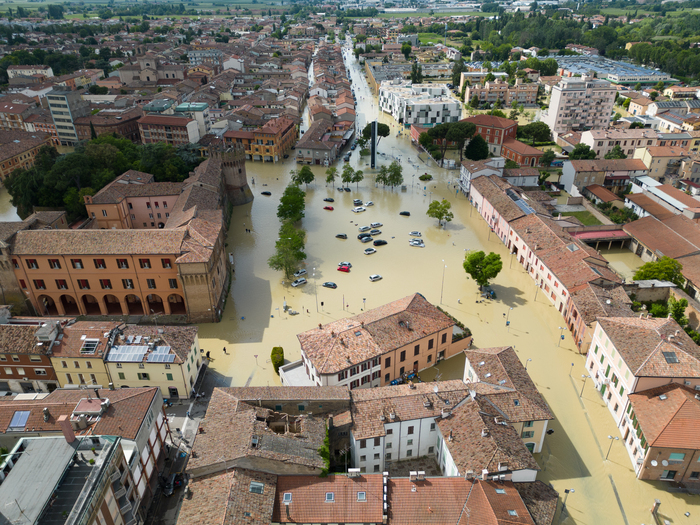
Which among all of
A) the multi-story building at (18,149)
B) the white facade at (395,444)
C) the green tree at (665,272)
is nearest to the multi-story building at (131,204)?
the multi-story building at (18,149)

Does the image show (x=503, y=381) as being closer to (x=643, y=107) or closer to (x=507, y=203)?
(x=507, y=203)

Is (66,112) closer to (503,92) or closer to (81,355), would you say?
(81,355)

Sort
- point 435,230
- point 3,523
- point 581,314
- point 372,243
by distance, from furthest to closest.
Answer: point 435,230
point 372,243
point 581,314
point 3,523

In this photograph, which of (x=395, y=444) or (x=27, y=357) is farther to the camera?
(x=27, y=357)

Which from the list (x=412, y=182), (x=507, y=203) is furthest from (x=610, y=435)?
(x=412, y=182)

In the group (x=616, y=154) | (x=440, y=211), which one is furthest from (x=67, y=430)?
(x=616, y=154)
